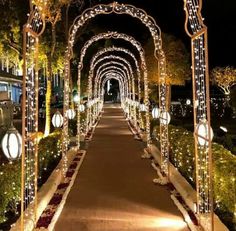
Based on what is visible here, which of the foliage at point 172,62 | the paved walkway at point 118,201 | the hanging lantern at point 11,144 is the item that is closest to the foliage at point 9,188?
the hanging lantern at point 11,144

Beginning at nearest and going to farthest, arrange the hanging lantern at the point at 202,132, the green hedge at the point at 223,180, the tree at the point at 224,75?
the hanging lantern at the point at 202,132, the green hedge at the point at 223,180, the tree at the point at 224,75

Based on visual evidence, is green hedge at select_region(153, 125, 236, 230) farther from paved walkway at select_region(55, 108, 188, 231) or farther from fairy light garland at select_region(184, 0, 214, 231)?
paved walkway at select_region(55, 108, 188, 231)

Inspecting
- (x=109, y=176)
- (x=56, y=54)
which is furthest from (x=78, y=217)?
(x=56, y=54)

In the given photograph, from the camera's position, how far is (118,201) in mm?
7988

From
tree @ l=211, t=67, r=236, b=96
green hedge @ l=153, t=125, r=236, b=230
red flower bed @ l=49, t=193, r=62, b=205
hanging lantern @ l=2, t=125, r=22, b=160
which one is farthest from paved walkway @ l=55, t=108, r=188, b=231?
tree @ l=211, t=67, r=236, b=96

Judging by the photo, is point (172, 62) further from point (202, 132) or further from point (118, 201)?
point (202, 132)

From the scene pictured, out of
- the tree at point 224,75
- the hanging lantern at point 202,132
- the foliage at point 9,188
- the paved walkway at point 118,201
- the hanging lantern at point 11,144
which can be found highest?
the tree at point 224,75

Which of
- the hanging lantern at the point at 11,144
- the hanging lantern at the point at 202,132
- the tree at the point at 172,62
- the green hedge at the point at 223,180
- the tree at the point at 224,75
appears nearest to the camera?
the hanging lantern at the point at 202,132

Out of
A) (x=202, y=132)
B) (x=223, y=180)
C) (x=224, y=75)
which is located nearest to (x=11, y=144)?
(x=202, y=132)

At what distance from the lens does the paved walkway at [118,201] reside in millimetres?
6598

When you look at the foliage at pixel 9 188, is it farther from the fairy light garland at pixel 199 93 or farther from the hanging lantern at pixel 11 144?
→ the fairy light garland at pixel 199 93

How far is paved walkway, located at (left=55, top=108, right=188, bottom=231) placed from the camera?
6.60m

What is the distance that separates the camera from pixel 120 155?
1381 cm

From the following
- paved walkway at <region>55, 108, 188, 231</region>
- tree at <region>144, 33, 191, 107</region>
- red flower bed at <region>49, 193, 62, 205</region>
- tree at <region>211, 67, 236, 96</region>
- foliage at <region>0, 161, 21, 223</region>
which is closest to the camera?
foliage at <region>0, 161, 21, 223</region>
